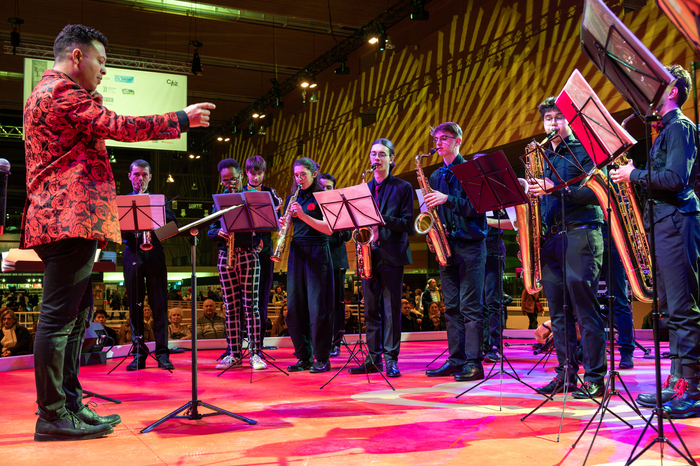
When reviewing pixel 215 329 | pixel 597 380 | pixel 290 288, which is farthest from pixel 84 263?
pixel 215 329

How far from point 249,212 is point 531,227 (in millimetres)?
2104

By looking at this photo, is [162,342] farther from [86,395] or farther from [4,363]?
[86,395]

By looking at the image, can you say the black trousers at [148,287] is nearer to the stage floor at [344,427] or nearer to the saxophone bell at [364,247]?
the stage floor at [344,427]

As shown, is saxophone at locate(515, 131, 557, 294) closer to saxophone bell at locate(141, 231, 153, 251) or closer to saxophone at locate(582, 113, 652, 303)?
saxophone at locate(582, 113, 652, 303)

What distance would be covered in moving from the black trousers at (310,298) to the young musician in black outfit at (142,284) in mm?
1171

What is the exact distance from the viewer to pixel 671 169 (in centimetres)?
287

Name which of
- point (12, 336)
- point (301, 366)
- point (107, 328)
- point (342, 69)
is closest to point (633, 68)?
point (301, 366)

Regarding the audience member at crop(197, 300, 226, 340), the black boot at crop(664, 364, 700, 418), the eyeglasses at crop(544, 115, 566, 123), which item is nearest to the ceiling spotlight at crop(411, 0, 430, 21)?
the audience member at crop(197, 300, 226, 340)

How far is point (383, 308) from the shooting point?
4398 mm

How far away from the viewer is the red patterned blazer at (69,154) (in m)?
2.49

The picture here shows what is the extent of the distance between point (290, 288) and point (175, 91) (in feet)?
26.5

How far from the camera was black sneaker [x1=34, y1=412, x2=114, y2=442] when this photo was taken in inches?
98.2

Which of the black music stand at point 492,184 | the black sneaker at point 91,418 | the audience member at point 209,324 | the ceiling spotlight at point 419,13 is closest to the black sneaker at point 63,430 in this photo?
the black sneaker at point 91,418

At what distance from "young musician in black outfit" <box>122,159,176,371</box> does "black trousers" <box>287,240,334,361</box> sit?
1.17m
